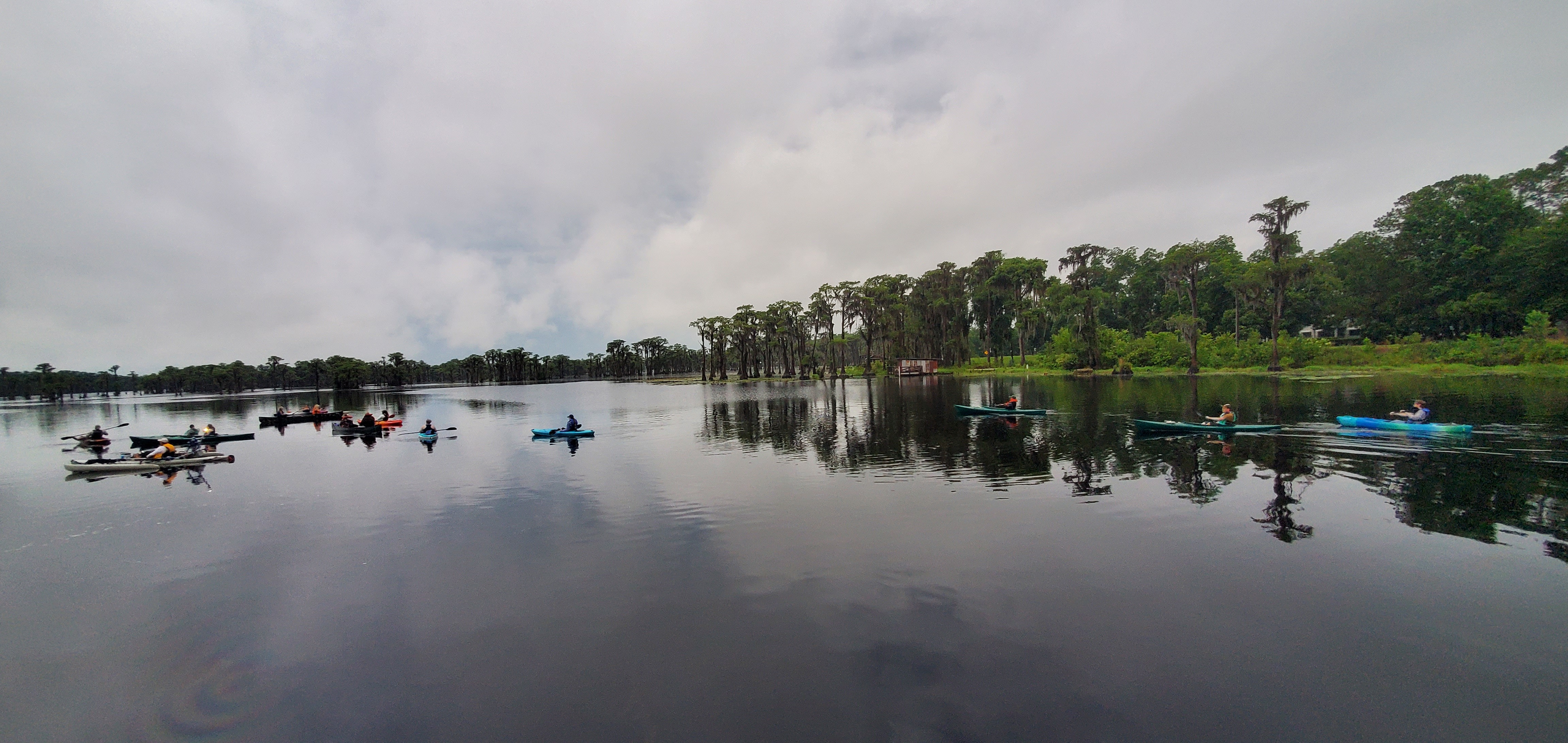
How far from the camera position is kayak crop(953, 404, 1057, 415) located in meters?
34.8

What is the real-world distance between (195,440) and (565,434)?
18829 millimetres

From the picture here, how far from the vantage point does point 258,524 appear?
16.2 m

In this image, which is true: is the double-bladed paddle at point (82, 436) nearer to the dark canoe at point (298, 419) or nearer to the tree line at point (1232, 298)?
the dark canoe at point (298, 419)

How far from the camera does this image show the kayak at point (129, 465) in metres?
25.4

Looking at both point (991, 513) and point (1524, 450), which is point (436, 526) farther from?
point (1524, 450)

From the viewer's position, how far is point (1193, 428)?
83.7 feet

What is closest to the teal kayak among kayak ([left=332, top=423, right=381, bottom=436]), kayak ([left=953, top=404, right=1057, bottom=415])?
kayak ([left=953, top=404, right=1057, bottom=415])

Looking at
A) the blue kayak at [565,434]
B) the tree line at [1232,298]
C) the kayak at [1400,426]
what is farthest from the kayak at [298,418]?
the tree line at [1232,298]

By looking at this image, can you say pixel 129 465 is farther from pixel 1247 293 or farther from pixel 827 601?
pixel 1247 293

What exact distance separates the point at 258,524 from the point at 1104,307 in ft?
445

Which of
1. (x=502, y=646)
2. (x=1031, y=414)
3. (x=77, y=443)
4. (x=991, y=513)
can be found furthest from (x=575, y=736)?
(x=77, y=443)

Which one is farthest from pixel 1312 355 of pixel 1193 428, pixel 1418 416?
pixel 1193 428

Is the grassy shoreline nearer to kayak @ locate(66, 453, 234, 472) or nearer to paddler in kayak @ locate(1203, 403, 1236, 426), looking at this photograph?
paddler in kayak @ locate(1203, 403, 1236, 426)

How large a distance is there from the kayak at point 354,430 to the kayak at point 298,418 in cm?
1004
